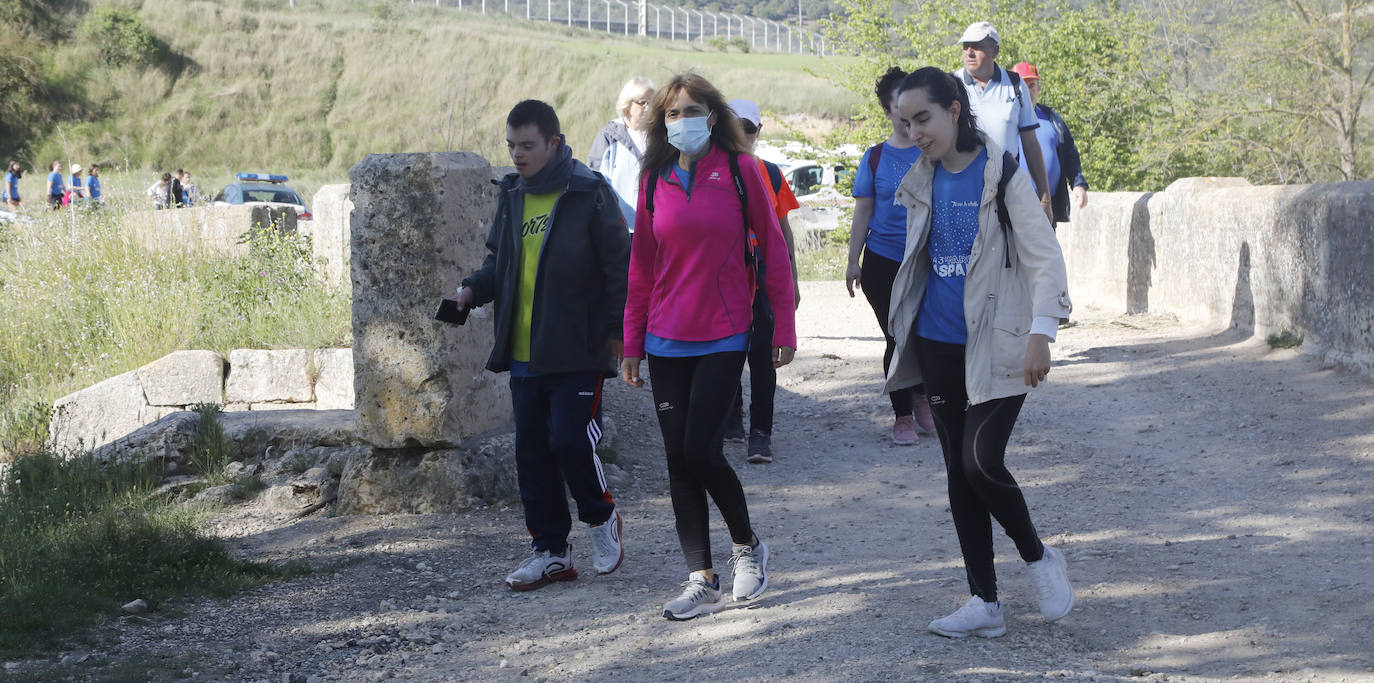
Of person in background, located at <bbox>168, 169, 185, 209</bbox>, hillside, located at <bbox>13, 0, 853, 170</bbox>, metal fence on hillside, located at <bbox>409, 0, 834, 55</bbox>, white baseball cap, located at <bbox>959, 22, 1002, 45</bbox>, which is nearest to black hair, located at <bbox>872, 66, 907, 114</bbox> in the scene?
white baseball cap, located at <bbox>959, 22, 1002, 45</bbox>

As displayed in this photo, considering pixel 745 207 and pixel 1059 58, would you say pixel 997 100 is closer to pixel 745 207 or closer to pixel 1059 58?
pixel 745 207

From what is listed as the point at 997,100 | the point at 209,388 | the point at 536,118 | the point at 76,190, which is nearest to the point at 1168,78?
the point at 997,100

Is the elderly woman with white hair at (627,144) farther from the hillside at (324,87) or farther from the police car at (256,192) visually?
the hillside at (324,87)

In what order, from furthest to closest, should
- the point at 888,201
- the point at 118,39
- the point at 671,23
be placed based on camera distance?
the point at 671,23
the point at 118,39
the point at 888,201

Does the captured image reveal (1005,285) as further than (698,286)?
No

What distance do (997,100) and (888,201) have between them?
114 centimetres

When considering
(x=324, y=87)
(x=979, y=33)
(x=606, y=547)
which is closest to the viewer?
(x=606, y=547)

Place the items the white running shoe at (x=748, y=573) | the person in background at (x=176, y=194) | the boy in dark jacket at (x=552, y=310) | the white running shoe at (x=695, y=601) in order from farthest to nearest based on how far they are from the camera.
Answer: the person in background at (x=176, y=194) → the boy in dark jacket at (x=552, y=310) → the white running shoe at (x=748, y=573) → the white running shoe at (x=695, y=601)

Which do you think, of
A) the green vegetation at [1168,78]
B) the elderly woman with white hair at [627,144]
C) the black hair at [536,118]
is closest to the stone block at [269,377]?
the elderly woman with white hair at [627,144]

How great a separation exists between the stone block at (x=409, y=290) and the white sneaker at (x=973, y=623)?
2.75 meters

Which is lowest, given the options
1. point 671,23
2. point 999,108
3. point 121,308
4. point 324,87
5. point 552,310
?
point 121,308

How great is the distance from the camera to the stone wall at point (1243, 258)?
7047mm

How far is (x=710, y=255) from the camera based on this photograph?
3990 millimetres

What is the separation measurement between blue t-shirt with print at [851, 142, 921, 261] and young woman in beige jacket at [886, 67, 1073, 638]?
221 centimetres
